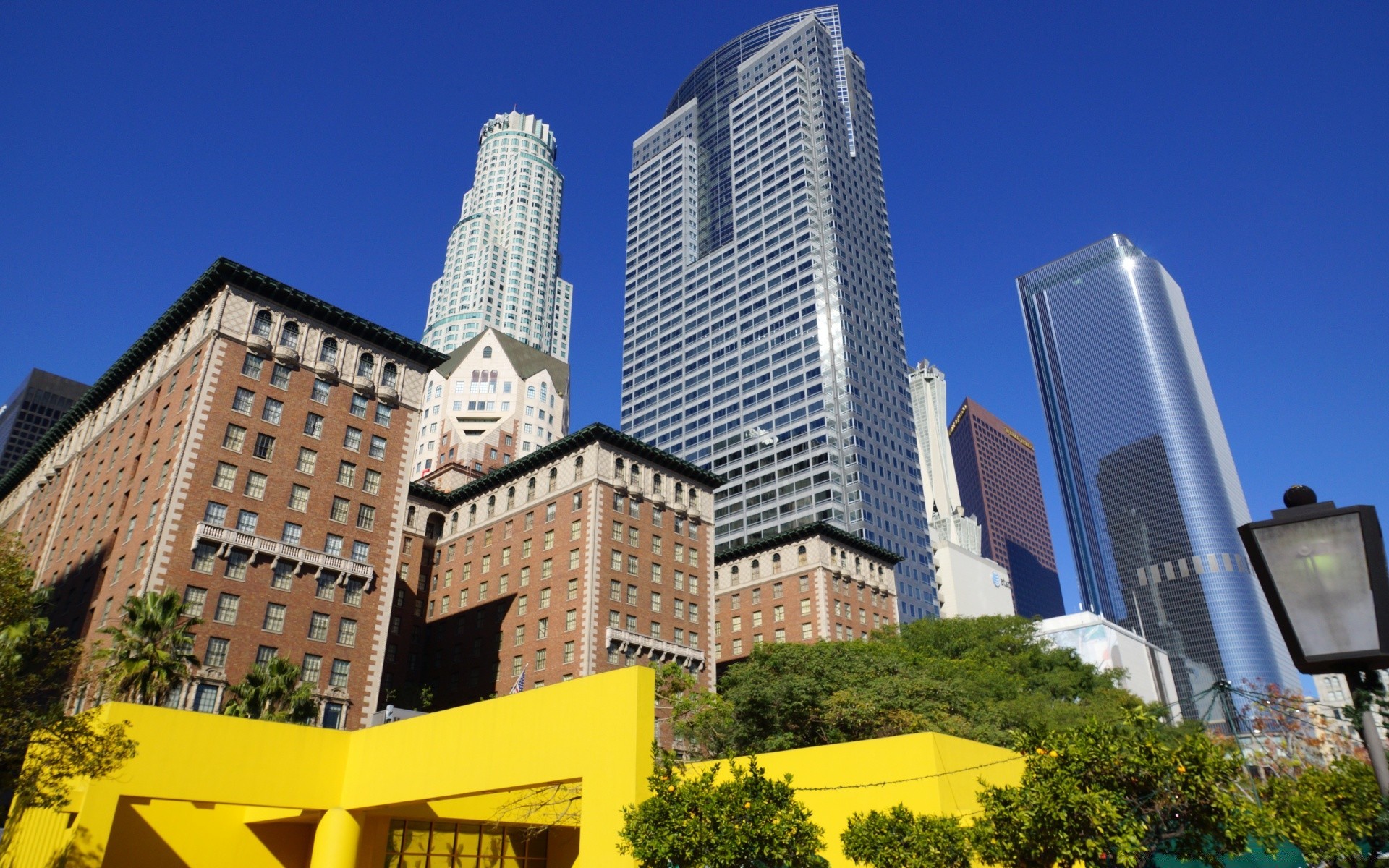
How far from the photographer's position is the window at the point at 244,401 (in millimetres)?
60125

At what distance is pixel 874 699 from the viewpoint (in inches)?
2234

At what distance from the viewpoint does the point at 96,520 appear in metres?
65.2

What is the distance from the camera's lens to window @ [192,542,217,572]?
5466 cm

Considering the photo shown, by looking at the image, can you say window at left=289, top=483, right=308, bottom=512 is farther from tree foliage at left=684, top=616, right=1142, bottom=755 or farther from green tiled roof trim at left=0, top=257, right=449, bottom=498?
tree foliage at left=684, top=616, right=1142, bottom=755

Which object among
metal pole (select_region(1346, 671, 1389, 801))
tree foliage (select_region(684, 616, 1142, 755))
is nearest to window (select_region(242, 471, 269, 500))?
tree foliage (select_region(684, 616, 1142, 755))

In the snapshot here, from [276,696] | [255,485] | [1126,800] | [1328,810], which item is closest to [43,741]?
[276,696]

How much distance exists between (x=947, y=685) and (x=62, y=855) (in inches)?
2011

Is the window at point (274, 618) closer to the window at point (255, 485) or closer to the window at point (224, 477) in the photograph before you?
the window at point (255, 485)

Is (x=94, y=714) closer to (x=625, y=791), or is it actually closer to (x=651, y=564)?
(x=625, y=791)

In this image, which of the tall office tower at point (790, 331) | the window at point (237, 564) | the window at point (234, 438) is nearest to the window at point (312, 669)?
the window at point (237, 564)

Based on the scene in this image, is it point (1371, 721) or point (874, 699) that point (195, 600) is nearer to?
point (874, 699)

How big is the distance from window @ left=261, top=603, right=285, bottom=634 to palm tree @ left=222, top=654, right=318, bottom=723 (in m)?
6.12

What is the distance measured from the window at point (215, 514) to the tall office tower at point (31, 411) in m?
156

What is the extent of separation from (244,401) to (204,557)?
37.6 feet
